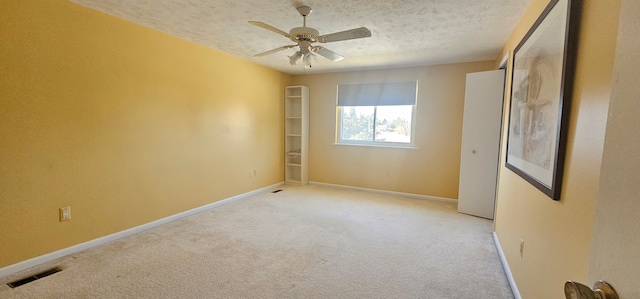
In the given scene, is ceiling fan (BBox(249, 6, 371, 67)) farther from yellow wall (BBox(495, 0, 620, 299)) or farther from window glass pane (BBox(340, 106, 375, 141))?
window glass pane (BBox(340, 106, 375, 141))

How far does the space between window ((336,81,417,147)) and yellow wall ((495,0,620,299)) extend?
116 inches

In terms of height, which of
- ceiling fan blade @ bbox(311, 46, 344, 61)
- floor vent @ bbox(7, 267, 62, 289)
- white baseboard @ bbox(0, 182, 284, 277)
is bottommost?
floor vent @ bbox(7, 267, 62, 289)

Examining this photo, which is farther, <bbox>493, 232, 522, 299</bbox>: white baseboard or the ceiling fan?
the ceiling fan

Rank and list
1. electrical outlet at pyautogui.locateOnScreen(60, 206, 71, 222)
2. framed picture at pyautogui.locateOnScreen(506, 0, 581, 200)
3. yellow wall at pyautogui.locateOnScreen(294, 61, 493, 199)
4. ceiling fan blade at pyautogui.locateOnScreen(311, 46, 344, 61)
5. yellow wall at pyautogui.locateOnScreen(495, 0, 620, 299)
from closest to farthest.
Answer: yellow wall at pyautogui.locateOnScreen(495, 0, 620, 299), framed picture at pyautogui.locateOnScreen(506, 0, 581, 200), electrical outlet at pyautogui.locateOnScreen(60, 206, 71, 222), ceiling fan blade at pyautogui.locateOnScreen(311, 46, 344, 61), yellow wall at pyautogui.locateOnScreen(294, 61, 493, 199)

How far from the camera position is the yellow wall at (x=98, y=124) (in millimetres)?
2145

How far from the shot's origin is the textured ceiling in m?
2.28

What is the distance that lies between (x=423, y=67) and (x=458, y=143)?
1398 millimetres

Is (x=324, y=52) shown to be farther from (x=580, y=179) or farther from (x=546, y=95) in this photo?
(x=580, y=179)

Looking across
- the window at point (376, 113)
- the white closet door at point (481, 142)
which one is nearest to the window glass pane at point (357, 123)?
the window at point (376, 113)

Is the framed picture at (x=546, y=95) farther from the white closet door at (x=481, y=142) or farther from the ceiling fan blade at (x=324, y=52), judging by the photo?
the ceiling fan blade at (x=324, y=52)

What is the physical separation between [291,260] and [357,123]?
10.9 ft

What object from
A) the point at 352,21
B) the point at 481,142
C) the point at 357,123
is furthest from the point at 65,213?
the point at 481,142

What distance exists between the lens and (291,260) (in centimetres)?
246

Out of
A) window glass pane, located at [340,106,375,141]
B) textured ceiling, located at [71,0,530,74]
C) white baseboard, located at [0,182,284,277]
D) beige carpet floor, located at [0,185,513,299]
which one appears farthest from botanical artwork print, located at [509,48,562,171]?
white baseboard, located at [0,182,284,277]
